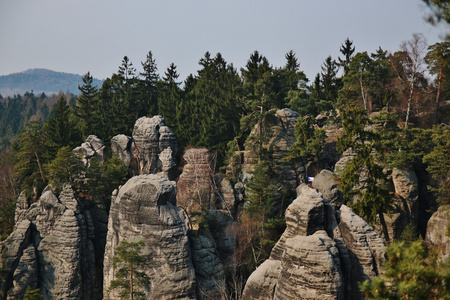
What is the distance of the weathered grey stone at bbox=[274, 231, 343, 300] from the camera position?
1489 centimetres

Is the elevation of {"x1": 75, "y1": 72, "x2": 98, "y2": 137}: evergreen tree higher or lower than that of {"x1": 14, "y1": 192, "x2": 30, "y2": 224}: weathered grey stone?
higher

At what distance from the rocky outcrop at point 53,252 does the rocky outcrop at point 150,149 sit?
30.2ft

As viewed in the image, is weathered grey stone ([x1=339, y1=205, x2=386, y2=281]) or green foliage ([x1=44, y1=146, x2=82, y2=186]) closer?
weathered grey stone ([x1=339, y1=205, x2=386, y2=281])

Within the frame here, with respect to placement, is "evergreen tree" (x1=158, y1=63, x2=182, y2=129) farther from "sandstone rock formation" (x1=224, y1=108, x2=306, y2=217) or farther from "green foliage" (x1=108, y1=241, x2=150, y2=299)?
"green foliage" (x1=108, y1=241, x2=150, y2=299)

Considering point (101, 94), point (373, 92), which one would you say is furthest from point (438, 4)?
point (101, 94)

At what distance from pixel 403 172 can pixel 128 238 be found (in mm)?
21236

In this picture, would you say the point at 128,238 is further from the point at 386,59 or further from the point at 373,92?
the point at 386,59

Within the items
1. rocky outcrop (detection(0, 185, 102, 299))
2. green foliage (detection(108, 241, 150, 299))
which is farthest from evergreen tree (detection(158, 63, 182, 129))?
green foliage (detection(108, 241, 150, 299))

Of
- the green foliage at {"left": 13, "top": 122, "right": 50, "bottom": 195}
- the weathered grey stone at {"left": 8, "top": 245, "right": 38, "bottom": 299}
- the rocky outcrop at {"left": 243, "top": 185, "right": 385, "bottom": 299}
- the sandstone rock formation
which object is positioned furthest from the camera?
the green foliage at {"left": 13, "top": 122, "right": 50, "bottom": 195}

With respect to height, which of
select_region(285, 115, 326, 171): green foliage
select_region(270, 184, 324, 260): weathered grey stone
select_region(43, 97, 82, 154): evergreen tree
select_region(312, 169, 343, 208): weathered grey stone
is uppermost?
select_region(43, 97, 82, 154): evergreen tree

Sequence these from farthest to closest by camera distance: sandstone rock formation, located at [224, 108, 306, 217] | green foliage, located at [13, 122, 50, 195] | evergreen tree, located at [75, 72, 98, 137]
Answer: evergreen tree, located at [75, 72, 98, 137] → green foliage, located at [13, 122, 50, 195] → sandstone rock formation, located at [224, 108, 306, 217]

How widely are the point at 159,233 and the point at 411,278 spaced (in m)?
16.0

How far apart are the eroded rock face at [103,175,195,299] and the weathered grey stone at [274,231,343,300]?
7.98 metres

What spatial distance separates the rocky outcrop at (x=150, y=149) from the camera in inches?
1389
